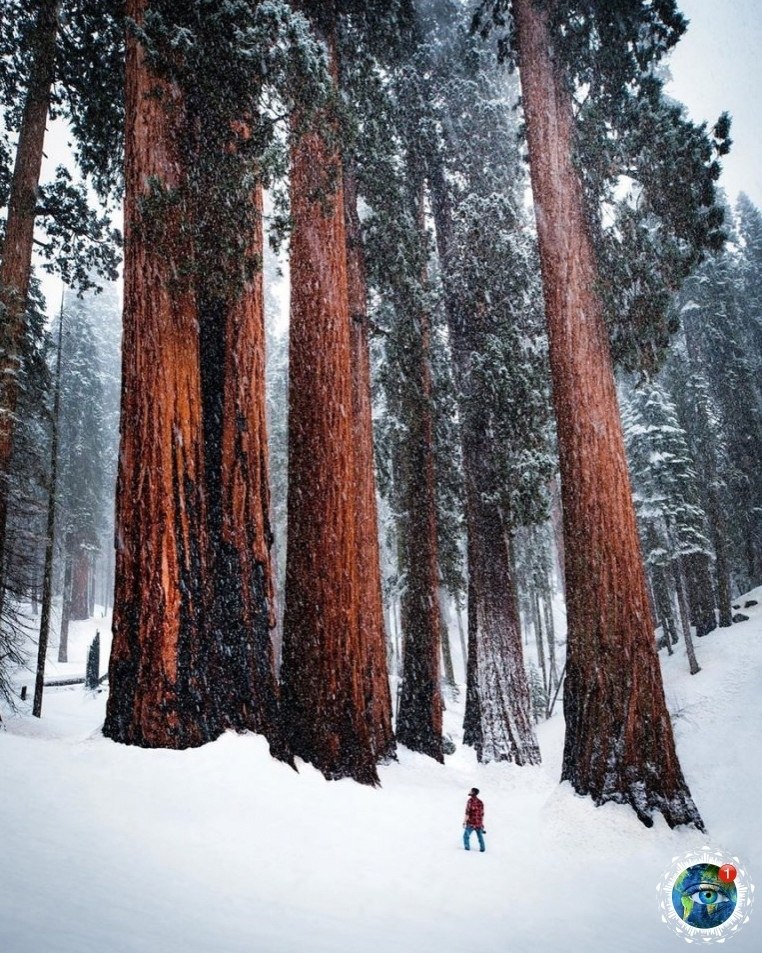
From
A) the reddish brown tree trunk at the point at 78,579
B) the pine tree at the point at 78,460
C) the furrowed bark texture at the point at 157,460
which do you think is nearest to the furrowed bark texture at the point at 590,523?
the furrowed bark texture at the point at 157,460

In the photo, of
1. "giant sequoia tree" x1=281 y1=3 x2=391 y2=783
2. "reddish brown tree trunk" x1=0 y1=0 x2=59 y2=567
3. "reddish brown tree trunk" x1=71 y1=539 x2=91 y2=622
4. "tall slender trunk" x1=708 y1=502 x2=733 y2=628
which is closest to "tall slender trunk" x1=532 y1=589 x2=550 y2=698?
"tall slender trunk" x1=708 y1=502 x2=733 y2=628

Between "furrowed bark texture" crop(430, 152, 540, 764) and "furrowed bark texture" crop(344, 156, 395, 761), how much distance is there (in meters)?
2.41

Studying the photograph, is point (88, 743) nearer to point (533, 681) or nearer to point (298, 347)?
point (298, 347)

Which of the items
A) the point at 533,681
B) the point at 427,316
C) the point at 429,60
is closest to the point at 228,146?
the point at 427,316

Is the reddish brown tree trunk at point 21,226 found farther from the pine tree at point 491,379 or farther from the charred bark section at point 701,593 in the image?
the charred bark section at point 701,593

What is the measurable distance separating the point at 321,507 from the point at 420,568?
4393 millimetres

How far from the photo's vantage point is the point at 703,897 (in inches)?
172

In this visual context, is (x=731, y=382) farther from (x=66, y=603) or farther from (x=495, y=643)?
(x=66, y=603)

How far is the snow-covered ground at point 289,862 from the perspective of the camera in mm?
2641

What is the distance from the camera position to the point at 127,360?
16.8 feet

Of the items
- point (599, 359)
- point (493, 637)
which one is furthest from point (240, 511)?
point (493, 637)

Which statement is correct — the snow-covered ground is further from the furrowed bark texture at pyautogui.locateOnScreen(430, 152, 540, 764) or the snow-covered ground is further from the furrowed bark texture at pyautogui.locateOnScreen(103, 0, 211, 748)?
the furrowed bark texture at pyautogui.locateOnScreen(430, 152, 540, 764)

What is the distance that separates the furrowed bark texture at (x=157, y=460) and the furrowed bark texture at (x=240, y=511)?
0.75 ft

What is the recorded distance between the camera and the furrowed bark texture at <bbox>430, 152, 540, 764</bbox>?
916 centimetres
